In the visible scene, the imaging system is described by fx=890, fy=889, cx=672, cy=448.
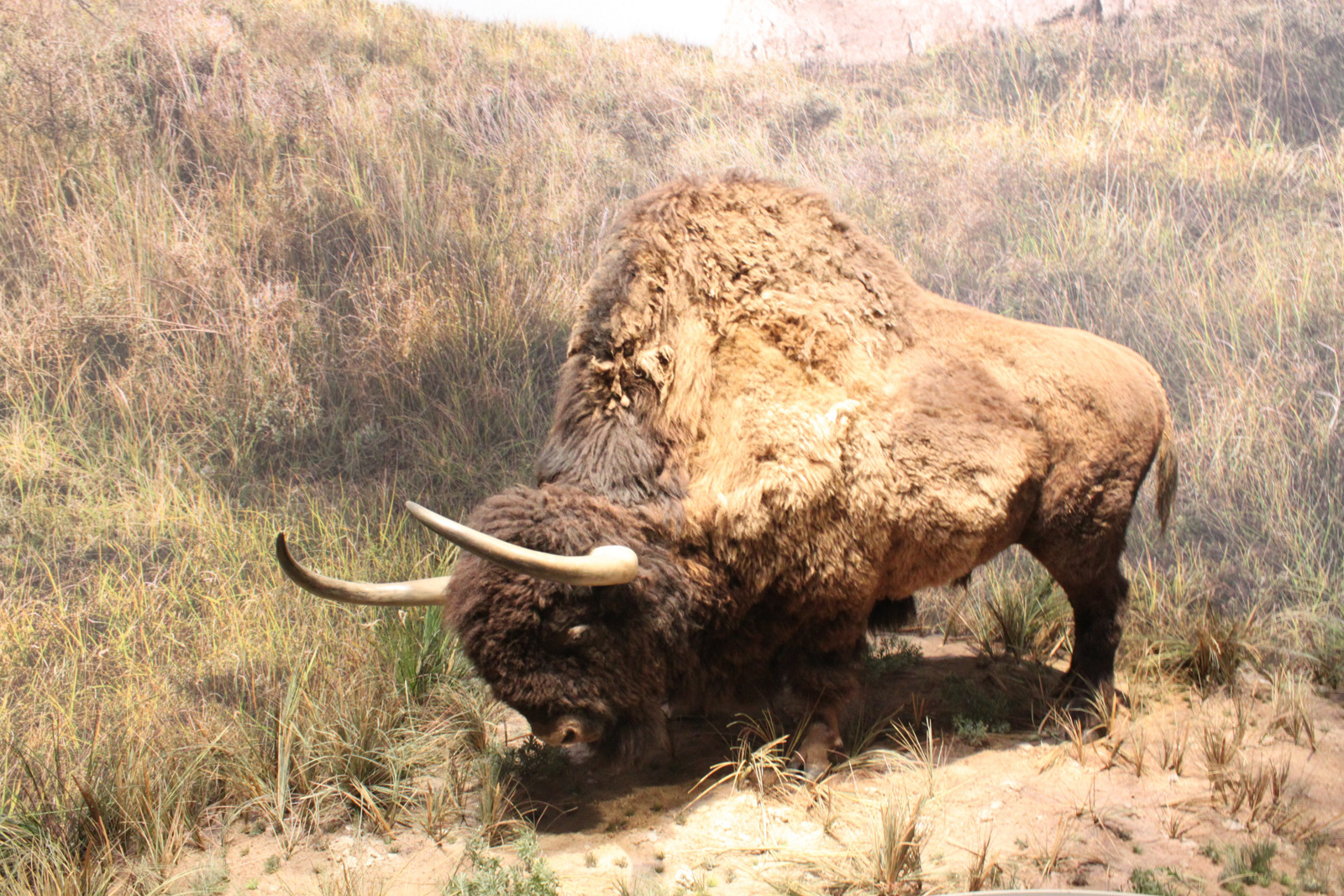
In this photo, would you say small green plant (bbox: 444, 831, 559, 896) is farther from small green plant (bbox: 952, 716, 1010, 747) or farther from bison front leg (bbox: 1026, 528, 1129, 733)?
bison front leg (bbox: 1026, 528, 1129, 733)

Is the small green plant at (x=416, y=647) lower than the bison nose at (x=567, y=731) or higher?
lower

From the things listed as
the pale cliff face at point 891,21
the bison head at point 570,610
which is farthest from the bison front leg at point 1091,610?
the pale cliff face at point 891,21

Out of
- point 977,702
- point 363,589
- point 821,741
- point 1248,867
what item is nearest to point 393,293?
point 363,589

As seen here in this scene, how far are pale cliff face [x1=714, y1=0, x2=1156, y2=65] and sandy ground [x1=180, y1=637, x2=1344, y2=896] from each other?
3990 mm

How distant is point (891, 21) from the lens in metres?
5.52

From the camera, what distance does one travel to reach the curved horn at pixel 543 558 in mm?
2293

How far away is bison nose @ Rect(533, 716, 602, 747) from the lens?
2736mm

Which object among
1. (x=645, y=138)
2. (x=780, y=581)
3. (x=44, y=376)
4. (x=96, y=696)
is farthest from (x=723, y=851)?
(x=645, y=138)

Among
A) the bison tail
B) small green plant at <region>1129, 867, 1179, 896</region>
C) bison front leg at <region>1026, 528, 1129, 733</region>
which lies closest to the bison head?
small green plant at <region>1129, 867, 1179, 896</region>

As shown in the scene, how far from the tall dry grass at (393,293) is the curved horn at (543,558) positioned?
103 cm

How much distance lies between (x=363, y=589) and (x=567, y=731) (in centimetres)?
75

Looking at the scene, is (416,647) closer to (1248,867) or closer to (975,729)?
(975,729)

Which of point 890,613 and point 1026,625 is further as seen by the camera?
point 1026,625

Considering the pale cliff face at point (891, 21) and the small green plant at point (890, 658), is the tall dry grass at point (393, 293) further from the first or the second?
the small green plant at point (890, 658)
